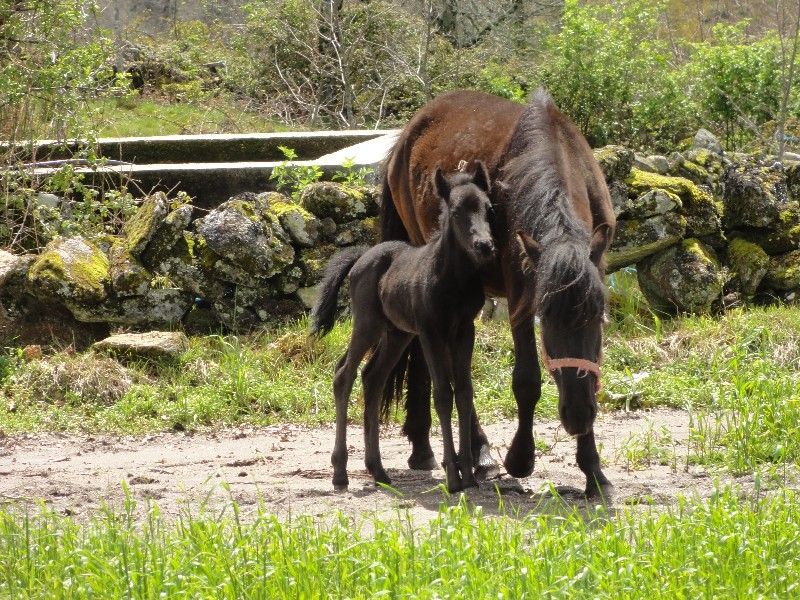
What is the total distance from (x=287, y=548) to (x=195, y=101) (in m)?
16.8

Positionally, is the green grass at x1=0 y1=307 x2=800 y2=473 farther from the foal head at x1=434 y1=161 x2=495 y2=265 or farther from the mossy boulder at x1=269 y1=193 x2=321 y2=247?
the foal head at x1=434 y1=161 x2=495 y2=265

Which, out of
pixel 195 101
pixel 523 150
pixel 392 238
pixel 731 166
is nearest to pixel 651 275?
pixel 731 166

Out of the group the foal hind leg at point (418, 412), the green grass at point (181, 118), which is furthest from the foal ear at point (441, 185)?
the green grass at point (181, 118)

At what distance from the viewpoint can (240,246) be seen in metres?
9.89

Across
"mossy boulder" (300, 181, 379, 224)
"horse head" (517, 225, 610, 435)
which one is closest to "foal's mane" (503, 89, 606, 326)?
"horse head" (517, 225, 610, 435)

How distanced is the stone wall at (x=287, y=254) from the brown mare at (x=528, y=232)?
2.02m

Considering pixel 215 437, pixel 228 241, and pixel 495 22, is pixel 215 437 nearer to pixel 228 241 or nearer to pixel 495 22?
pixel 228 241

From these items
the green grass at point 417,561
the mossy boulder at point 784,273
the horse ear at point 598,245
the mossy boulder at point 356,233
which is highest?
the horse ear at point 598,245

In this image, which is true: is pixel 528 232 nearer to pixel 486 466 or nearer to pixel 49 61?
pixel 486 466

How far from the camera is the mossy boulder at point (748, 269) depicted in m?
10.7

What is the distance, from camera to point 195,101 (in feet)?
66.5

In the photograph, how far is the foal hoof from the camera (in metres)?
6.80

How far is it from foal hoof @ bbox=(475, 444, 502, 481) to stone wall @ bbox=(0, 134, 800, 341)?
351 centimetres

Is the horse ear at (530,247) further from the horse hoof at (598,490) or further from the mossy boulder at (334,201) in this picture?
the mossy boulder at (334,201)
